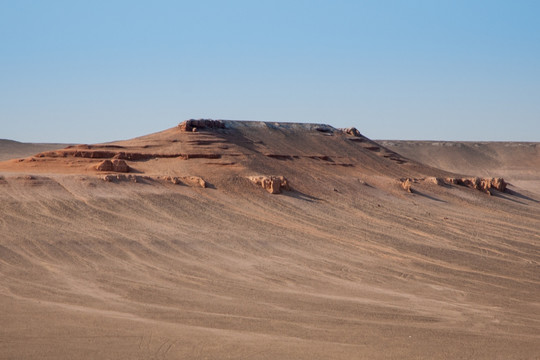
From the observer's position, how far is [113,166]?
982 inches

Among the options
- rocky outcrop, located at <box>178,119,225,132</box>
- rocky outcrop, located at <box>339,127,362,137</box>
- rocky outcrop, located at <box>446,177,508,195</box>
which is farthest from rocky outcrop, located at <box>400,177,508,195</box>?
rocky outcrop, located at <box>178,119,225,132</box>

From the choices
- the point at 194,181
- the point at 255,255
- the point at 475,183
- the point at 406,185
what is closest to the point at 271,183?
the point at 194,181

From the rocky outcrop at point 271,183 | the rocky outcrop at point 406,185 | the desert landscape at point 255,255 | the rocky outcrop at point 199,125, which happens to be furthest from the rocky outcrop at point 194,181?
the rocky outcrop at point 406,185

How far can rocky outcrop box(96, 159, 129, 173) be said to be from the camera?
2470 cm

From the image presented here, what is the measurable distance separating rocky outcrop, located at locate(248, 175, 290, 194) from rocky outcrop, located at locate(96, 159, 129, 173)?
187 inches

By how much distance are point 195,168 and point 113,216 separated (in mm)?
7735

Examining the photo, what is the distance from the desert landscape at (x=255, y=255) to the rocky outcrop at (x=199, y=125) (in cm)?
10

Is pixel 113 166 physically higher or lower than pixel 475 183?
higher

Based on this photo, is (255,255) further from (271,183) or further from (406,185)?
(406,185)

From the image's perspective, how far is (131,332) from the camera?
9500 millimetres

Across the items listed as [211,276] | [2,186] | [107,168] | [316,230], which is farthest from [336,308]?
[107,168]

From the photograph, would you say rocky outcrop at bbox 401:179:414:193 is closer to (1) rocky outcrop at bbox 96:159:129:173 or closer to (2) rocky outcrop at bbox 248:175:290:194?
(2) rocky outcrop at bbox 248:175:290:194

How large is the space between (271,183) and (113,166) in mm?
5867

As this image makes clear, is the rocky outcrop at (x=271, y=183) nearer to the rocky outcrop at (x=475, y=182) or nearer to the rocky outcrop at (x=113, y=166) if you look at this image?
the rocky outcrop at (x=113, y=166)
